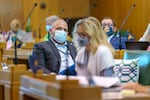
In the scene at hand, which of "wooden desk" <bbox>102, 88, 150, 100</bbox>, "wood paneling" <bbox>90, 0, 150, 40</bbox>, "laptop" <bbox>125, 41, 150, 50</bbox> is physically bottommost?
"wooden desk" <bbox>102, 88, 150, 100</bbox>

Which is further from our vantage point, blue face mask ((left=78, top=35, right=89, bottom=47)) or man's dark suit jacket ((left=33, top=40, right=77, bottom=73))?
man's dark suit jacket ((left=33, top=40, right=77, bottom=73))

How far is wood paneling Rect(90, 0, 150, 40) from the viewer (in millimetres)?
10250

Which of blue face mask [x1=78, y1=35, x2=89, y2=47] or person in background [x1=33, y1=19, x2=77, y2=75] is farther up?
blue face mask [x1=78, y1=35, x2=89, y2=47]

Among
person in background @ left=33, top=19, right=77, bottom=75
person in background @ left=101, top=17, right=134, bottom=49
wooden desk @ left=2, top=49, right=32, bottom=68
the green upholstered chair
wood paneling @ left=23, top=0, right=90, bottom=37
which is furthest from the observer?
wood paneling @ left=23, top=0, right=90, bottom=37

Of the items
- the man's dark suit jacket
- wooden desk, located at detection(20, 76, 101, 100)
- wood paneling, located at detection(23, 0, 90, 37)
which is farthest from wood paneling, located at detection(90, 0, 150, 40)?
wooden desk, located at detection(20, 76, 101, 100)

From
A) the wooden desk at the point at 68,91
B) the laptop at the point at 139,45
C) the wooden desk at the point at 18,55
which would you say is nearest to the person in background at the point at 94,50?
the laptop at the point at 139,45

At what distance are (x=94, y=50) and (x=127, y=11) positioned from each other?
7279 millimetres

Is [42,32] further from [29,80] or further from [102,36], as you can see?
[29,80]

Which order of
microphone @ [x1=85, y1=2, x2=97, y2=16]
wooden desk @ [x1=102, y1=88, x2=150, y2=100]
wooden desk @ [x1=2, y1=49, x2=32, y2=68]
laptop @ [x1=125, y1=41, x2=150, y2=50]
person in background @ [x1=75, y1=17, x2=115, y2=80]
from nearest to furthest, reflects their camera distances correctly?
wooden desk @ [x1=102, y1=88, x2=150, y2=100] → person in background @ [x1=75, y1=17, x2=115, y2=80] → laptop @ [x1=125, y1=41, x2=150, y2=50] → wooden desk @ [x1=2, y1=49, x2=32, y2=68] → microphone @ [x1=85, y1=2, x2=97, y2=16]

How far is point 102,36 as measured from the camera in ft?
12.4

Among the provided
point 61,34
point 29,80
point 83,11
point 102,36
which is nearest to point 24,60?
point 61,34

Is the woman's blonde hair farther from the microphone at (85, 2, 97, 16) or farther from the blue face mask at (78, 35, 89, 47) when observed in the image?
the microphone at (85, 2, 97, 16)

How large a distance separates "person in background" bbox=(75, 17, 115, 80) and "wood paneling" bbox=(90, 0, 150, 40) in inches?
259

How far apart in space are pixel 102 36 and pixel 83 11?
8.47 metres
